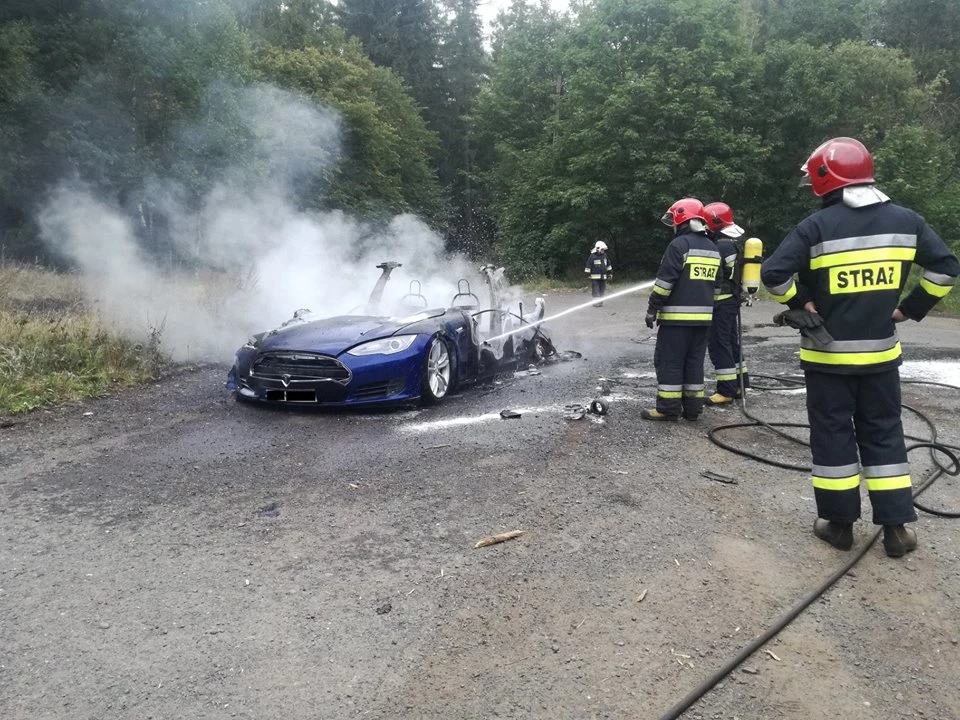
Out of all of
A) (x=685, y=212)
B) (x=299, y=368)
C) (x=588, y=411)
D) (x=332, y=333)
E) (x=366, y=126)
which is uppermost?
(x=366, y=126)

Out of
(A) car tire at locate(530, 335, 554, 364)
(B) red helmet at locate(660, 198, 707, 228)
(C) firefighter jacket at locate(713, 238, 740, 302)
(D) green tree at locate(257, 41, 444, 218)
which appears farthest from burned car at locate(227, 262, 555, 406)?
(D) green tree at locate(257, 41, 444, 218)

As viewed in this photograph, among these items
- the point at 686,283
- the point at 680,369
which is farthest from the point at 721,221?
the point at 680,369

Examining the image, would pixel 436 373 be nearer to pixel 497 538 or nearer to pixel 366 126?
pixel 497 538

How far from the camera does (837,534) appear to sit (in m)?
3.84

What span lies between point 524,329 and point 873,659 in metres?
6.56

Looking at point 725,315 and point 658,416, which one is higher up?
point 725,315

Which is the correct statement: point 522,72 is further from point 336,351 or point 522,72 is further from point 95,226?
point 336,351

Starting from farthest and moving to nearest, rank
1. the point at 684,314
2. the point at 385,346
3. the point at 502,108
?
1. the point at 502,108
2. the point at 385,346
3. the point at 684,314

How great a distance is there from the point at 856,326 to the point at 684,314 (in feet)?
8.39

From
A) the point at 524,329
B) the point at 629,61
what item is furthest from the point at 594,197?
the point at 524,329

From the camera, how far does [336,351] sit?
6.43 m

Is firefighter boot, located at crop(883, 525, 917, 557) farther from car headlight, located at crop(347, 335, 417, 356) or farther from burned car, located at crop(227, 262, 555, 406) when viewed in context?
car headlight, located at crop(347, 335, 417, 356)

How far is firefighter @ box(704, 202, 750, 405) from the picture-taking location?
7270mm

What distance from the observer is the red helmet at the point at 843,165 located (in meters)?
3.88
